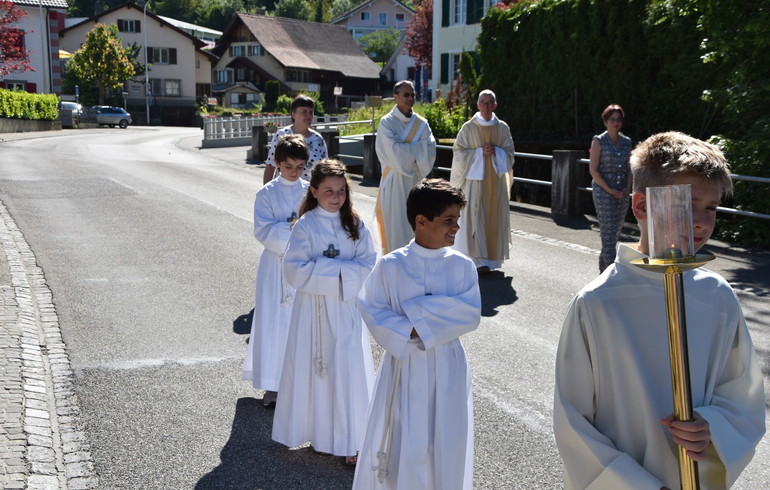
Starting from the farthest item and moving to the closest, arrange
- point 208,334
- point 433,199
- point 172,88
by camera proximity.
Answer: point 172,88 → point 208,334 → point 433,199

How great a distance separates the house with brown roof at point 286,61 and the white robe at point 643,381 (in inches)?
2990

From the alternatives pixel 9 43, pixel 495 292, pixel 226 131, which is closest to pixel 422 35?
pixel 226 131

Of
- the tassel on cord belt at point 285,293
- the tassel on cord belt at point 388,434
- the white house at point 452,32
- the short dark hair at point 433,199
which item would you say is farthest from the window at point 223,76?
the tassel on cord belt at point 388,434

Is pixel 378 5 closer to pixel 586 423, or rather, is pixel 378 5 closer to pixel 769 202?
pixel 769 202

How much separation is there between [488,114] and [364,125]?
2737 cm

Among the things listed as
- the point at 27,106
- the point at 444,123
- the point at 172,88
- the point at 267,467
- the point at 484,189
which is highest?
the point at 172,88

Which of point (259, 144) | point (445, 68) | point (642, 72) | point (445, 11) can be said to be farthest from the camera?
point (445, 68)

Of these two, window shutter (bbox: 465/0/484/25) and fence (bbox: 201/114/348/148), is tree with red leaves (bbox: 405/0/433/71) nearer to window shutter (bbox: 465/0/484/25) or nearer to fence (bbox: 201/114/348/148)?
window shutter (bbox: 465/0/484/25)

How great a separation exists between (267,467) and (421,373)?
1637 millimetres

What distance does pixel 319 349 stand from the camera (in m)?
5.09

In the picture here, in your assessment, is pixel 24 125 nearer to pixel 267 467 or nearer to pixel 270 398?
pixel 270 398

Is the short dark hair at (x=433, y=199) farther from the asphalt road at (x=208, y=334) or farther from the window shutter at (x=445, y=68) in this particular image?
the window shutter at (x=445, y=68)

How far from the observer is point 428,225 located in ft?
13.0

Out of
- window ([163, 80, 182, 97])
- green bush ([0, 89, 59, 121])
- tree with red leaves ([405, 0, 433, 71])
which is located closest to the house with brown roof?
window ([163, 80, 182, 97])
